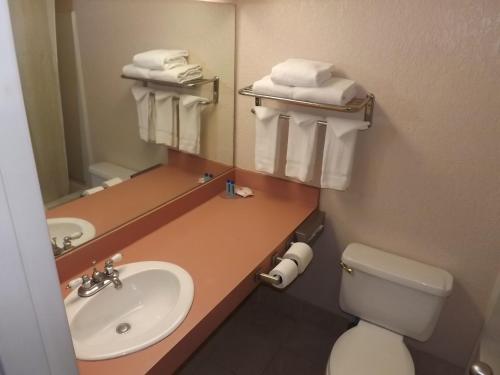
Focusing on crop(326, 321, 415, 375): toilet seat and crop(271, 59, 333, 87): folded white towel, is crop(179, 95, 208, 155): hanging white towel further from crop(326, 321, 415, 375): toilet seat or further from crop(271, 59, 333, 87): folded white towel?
crop(326, 321, 415, 375): toilet seat

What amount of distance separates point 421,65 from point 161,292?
4.44 feet

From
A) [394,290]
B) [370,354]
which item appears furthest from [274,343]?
[394,290]

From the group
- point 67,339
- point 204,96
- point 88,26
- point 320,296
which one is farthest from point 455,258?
point 88,26

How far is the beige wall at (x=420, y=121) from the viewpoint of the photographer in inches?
55.7

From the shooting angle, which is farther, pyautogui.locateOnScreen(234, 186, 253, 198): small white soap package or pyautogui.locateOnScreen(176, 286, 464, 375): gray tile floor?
pyautogui.locateOnScreen(234, 186, 253, 198): small white soap package

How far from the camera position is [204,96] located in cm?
191

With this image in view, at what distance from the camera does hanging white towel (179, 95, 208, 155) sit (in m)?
1.82

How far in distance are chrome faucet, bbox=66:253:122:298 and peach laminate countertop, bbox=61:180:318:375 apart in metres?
0.07

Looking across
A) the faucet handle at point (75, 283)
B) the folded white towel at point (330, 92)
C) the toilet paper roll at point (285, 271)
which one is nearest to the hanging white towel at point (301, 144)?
the folded white towel at point (330, 92)

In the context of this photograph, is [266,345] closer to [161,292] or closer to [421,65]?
[161,292]

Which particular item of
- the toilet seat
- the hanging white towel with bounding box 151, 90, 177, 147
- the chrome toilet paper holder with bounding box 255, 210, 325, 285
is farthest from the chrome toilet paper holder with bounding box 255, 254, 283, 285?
the hanging white towel with bounding box 151, 90, 177, 147

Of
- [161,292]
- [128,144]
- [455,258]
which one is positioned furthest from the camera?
[455,258]

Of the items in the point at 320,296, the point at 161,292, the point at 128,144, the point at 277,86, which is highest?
the point at 277,86

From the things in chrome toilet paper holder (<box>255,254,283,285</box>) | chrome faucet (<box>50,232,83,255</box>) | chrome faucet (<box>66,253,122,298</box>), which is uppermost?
chrome faucet (<box>50,232,83,255</box>)
